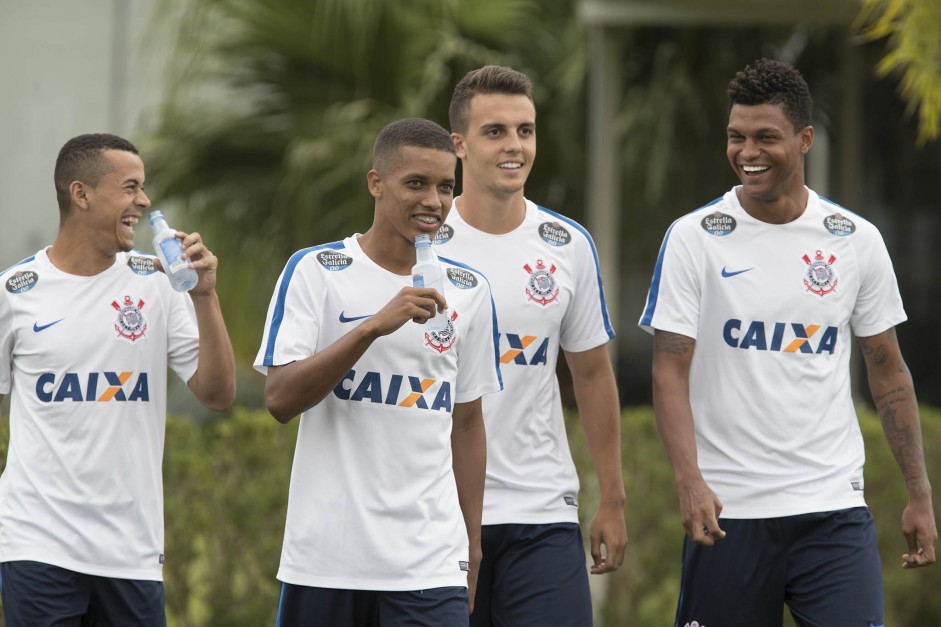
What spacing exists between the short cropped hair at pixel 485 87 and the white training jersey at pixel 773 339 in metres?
0.74

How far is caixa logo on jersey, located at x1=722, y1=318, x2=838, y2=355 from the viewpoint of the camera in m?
5.34

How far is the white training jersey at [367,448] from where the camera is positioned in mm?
4492

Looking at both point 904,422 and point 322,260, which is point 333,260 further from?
point 904,422

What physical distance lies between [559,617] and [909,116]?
6919 millimetres

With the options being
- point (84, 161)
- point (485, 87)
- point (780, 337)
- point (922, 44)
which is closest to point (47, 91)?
point (84, 161)

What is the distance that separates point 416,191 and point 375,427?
0.71 m

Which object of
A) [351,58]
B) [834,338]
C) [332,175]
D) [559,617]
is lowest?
[559,617]

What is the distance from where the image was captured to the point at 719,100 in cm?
1095

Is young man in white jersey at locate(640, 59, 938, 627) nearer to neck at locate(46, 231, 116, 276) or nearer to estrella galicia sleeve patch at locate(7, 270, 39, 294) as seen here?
neck at locate(46, 231, 116, 276)

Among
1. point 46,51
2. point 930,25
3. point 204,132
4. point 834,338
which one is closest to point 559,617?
point 834,338

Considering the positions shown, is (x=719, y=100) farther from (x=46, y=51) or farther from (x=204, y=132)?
(x=46, y=51)

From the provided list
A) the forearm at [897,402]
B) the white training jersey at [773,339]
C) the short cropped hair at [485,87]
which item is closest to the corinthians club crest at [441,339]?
the white training jersey at [773,339]

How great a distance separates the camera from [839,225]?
5.55 metres

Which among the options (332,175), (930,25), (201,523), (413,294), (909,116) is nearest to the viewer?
(413,294)
